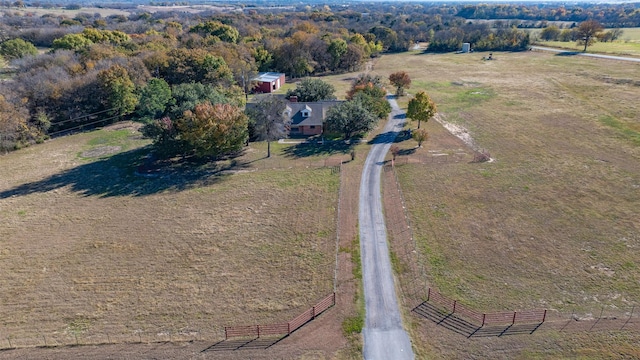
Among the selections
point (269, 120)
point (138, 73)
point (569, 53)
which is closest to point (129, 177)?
point (269, 120)

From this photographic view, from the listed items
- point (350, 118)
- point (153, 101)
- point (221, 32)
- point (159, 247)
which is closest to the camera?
point (159, 247)

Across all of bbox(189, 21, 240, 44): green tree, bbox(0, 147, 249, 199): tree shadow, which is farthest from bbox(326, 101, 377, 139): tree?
bbox(189, 21, 240, 44): green tree

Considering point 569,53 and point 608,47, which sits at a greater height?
point 608,47

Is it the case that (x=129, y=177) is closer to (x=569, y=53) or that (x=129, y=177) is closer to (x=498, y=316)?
(x=498, y=316)

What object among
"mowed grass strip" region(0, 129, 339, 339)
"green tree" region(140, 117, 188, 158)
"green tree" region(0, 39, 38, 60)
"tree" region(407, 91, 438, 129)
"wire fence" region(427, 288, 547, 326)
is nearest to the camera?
"wire fence" region(427, 288, 547, 326)

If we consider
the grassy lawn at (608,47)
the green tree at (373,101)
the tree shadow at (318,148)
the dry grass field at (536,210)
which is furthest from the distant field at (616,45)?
the tree shadow at (318,148)

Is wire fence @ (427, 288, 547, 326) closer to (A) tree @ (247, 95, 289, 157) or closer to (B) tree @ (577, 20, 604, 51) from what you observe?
(A) tree @ (247, 95, 289, 157)

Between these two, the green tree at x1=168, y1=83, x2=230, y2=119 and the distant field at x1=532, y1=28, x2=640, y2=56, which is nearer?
the green tree at x1=168, y1=83, x2=230, y2=119
